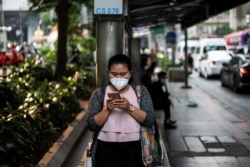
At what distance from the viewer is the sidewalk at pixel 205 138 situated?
7.64 meters

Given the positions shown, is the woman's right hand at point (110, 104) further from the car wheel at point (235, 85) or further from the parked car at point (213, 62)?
the parked car at point (213, 62)

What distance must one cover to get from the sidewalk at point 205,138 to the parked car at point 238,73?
401 cm

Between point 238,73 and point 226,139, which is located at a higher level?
point 238,73

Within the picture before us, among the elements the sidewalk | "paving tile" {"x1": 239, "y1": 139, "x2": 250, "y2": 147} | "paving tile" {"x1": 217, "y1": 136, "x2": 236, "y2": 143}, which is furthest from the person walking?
"paving tile" {"x1": 239, "y1": 139, "x2": 250, "y2": 147}

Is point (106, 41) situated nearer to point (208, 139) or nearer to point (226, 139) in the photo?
point (208, 139)

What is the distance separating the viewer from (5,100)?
930cm

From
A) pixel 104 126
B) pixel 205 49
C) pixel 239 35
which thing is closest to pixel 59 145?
pixel 104 126

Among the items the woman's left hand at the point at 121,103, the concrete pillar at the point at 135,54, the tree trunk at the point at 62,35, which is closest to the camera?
the woman's left hand at the point at 121,103

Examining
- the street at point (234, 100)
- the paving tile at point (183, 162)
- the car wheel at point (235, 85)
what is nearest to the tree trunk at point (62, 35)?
the street at point (234, 100)

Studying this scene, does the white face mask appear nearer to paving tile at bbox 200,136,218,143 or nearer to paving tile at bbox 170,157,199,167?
paving tile at bbox 170,157,199,167

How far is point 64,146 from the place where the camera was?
8.16 m

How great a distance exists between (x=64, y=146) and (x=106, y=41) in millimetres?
2516

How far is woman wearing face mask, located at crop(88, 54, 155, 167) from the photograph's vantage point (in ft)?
13.1

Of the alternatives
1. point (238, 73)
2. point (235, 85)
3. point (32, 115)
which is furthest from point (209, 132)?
point (235, 85)
